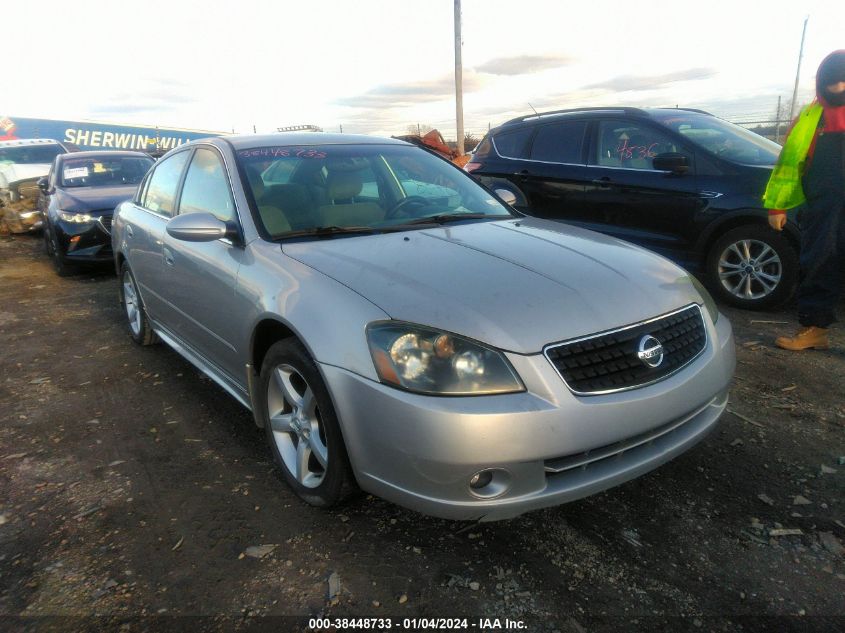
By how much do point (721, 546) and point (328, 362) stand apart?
5.34ft

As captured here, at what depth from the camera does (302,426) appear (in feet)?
8.30

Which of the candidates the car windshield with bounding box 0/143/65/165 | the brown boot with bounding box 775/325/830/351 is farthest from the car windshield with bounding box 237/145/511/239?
the car windshield with bounding box 0/143/65/165

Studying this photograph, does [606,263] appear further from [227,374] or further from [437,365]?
[227,374]

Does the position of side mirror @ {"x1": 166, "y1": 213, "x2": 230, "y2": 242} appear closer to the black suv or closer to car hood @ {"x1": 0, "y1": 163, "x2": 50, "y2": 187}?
the black suv

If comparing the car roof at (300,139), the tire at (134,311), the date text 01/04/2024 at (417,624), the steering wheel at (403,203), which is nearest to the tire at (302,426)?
the date text 01/04/2024 at (417,624)

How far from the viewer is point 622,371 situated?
Result: 2.13 meters

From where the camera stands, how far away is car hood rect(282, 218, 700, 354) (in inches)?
82.7

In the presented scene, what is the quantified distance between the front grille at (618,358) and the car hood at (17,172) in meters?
12.9

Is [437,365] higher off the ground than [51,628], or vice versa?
[437,365]

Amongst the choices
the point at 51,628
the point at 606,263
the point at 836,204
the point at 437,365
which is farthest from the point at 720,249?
the point at 51,628

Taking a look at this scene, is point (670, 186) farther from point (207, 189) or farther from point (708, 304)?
point (207, 189)

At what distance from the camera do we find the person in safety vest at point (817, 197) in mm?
3928

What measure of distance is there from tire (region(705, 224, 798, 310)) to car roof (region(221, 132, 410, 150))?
3016mm

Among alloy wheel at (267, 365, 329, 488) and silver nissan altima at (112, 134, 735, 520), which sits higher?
silver nissan altima at (112, 134, 735, 520)
